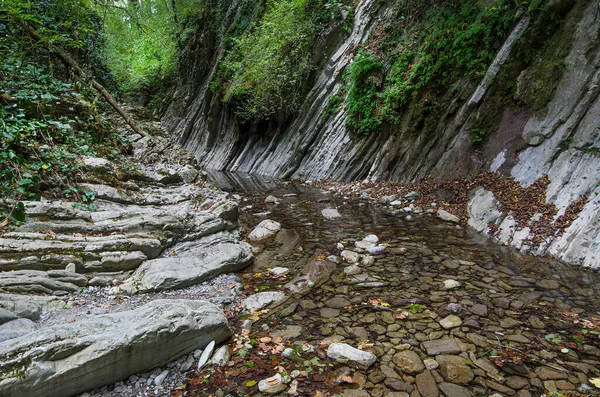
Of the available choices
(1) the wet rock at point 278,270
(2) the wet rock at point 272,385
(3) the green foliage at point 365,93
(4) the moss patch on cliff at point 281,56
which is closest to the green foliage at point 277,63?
(4) the moss patch on cliff at point 281,56

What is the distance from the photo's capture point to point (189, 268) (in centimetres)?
511

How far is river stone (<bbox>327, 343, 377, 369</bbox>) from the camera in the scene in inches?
129

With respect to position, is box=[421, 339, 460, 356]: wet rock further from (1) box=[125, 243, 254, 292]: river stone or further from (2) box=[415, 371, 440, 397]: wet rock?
(1) box=[125, 243, 254, 292]: river stone

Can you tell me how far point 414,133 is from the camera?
10.1 m

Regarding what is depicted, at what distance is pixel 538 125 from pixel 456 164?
1.98 meters

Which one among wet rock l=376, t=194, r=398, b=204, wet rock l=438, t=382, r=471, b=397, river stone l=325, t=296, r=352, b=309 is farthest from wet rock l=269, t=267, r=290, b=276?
wet rock l=376, t=194, r=398, b=204

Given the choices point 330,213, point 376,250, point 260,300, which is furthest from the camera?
point 330,213

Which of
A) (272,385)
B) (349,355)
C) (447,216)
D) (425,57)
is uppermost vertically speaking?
(425,57)

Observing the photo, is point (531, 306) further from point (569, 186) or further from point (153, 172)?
point (153, 172)

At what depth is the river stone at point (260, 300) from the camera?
4455 mm

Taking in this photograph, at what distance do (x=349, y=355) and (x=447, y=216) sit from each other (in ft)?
16.8

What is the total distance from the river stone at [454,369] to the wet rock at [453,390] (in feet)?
0.20

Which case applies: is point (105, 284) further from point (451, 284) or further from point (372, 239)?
point (451, 284)

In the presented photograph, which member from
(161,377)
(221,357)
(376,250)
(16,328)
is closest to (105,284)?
(16,328)
